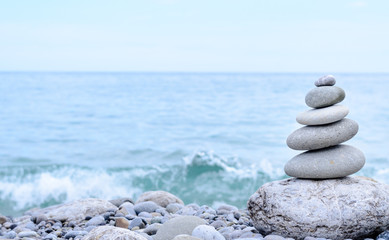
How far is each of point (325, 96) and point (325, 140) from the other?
1.41ft

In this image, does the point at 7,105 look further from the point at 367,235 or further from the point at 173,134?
the point at 367,235

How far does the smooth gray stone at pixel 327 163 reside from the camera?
443cm

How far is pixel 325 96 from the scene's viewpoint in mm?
4539

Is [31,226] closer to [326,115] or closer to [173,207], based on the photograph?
[173,207]

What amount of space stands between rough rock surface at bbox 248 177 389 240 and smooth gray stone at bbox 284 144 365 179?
95 mm

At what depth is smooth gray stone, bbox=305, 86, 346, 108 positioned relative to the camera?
14.9 feet

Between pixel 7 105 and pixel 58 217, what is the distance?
78.2 ft

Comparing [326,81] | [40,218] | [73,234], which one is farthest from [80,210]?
[326,81]

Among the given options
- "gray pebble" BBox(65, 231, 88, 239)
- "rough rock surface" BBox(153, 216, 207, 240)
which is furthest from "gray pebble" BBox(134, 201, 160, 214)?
"rough rock surface" BBox(153, 216, 207, 240)

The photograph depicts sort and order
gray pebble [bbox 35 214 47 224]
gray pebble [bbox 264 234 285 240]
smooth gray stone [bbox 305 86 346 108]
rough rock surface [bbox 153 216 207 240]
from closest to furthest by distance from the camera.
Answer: gray pebble [bbox 264 234 285 240] → rough rock surface [bbox 153 216 207 240] → smooth gray stone [bbox 305 86 346 108] → gray pebble [bbox 35 214 47 224]

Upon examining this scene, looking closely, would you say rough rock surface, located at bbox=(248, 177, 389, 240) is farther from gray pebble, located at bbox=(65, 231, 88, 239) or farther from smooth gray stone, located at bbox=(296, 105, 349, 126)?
gray pebble, located at bbox=(65, 231, 88, 239)

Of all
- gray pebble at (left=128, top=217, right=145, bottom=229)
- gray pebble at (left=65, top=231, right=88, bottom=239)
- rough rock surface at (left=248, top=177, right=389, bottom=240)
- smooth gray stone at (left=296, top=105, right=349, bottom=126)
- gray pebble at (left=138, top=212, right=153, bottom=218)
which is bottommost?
gray pebble at (left=138, top=212, right=153, bottom=218)

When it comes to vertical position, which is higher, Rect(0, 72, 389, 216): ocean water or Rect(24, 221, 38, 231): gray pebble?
Rect(24, 221, 38, 231): gray pebble

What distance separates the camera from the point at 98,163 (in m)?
13.2
